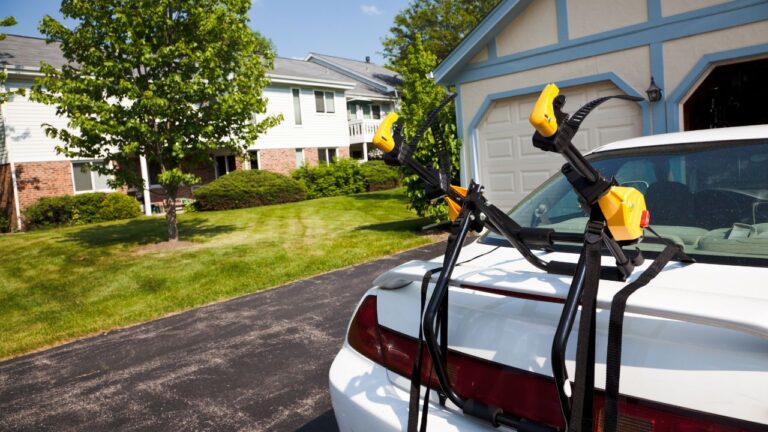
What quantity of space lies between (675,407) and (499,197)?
341 inches

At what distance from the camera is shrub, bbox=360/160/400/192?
2581cm

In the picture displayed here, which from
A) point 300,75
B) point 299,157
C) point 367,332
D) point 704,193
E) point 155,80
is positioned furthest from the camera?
point 300,75

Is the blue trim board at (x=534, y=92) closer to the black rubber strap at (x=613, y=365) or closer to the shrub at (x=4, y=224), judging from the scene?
the black rubber strap at (x=613, y=365)

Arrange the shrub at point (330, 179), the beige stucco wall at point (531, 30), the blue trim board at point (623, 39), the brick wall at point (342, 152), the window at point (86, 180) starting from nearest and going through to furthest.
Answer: the blue trim board at point (623, 39) → the beige stucco wall at point (531, 30) → the window at point (86, 180) → the shrub at point (330, 179) → the brick wall at point (342, 152)

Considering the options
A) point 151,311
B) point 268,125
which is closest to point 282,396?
point 151,311

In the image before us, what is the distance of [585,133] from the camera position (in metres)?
8.47

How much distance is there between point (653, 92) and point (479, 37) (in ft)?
10.5

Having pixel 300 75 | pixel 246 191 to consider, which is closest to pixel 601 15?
pixel 246 191

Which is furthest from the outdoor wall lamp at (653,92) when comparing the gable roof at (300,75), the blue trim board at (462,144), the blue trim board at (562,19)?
the gable roof at (300,75)

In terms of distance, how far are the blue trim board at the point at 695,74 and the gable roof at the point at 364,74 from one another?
26662mm

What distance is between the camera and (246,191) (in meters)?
20.9

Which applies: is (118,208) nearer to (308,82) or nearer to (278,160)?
(278,160)

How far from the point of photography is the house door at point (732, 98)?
9586 mm

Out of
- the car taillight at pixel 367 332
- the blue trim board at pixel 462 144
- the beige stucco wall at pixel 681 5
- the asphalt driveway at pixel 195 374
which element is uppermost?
the beige stucco wall at pixel 681 5
